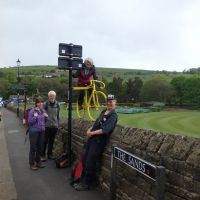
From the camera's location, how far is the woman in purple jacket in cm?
981

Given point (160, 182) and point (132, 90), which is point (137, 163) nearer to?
point (160, 182)

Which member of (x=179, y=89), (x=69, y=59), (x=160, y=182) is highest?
(x=69, y=59)

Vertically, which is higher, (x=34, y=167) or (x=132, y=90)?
(x=34, y=167)

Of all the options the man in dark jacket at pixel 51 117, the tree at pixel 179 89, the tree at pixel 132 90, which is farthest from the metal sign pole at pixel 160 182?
the tree at pixel 179 89

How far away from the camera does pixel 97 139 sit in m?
7.46

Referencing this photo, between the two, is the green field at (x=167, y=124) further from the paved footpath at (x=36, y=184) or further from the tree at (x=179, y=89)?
the tree at (x=179, y=89)

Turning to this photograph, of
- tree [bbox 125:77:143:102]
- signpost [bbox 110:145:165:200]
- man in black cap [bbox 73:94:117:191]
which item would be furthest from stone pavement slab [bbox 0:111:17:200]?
tree [bbox 125:77:143:102]

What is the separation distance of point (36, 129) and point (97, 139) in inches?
113

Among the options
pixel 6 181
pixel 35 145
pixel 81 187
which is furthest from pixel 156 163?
pixel 35 145

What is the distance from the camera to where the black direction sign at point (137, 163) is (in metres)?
4.90

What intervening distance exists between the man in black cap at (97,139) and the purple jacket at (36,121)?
2541mm

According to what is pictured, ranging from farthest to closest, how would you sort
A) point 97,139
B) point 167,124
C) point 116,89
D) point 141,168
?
point 116,89 → point 167,124 → point 97,139 → point 141,168

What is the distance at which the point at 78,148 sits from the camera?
386 inches

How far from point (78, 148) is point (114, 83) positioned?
104787 millimetres
